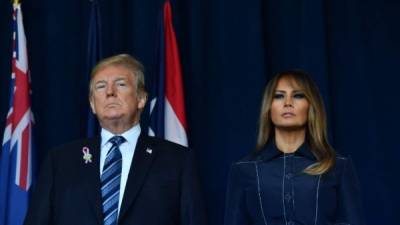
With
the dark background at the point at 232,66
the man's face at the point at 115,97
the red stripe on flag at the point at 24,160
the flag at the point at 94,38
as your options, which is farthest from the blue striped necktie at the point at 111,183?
the dark background at the point at 232,66

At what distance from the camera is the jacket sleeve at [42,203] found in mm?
2861

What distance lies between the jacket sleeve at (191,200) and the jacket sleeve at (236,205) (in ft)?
0.94

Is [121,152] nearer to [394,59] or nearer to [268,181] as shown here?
[268,181]

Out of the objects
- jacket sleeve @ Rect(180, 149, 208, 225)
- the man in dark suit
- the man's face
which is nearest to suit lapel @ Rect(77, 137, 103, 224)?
the man in dark suit

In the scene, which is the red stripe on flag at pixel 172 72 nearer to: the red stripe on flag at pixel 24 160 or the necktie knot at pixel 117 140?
the red stripe on flag at pixel 24 160

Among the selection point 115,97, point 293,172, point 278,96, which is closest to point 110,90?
point 115,97

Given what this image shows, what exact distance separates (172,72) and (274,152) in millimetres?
1337

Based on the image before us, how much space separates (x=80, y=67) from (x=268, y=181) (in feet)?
6.33

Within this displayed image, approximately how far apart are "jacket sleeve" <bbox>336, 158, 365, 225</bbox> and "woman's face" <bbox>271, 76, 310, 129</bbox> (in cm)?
29

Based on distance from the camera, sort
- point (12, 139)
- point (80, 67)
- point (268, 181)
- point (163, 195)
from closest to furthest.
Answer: point (163, 195), point (268, 181), point (12, 139), point (80, 67)

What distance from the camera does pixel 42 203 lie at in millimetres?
2883

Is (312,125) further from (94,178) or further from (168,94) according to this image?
(168,94)

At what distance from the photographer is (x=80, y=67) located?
4.57 meters

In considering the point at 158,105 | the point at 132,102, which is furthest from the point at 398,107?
the point at 132,102
